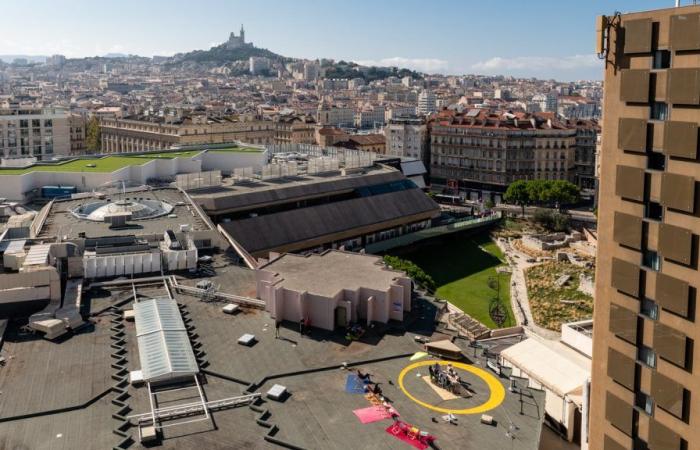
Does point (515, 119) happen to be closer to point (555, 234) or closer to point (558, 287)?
point (555, 234)

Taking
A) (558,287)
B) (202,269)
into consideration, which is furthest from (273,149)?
(202,269)

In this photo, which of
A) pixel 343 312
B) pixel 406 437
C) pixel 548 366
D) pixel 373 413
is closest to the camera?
pixel 406 437

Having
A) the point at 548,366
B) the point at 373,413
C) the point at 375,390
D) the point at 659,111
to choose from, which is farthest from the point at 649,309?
the point at 548,366

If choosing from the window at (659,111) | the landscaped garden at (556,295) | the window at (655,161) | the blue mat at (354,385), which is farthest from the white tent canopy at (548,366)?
the window at (659,111)

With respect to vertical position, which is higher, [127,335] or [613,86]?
[613,86]

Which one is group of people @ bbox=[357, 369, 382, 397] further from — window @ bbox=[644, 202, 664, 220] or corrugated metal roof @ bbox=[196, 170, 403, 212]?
corrugated metal roof @ bbox=[196, 170, 403, 212]

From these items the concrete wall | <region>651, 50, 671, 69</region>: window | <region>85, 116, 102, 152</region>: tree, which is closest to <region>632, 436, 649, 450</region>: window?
<region>651, 50, 671, 69</region>: window

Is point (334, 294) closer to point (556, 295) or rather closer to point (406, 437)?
point (406, 437)
